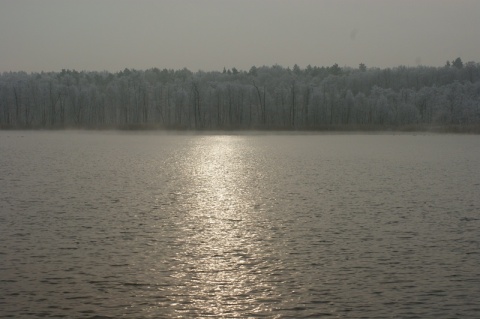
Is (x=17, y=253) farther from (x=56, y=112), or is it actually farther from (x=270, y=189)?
(x=56, y=112)

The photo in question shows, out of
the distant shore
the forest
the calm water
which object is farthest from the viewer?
the forest

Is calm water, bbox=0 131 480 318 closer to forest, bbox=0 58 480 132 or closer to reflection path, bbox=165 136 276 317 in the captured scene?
reflection path, bbox=165 136 276 317

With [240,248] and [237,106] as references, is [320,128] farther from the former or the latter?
[240,248]

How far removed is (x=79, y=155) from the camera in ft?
145

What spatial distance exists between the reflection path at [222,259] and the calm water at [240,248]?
4 centimetres

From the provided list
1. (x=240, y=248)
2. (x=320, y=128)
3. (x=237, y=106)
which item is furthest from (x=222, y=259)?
(x=237, y=106)

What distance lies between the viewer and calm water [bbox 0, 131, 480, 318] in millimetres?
9469

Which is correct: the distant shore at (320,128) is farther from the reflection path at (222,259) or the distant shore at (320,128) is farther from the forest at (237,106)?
the reflection path at (222,259)

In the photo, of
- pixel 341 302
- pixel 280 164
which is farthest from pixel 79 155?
pixel 341 302

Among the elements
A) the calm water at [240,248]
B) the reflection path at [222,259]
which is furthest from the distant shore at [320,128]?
the reflection path at [222,259]

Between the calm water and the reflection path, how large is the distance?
4 cm

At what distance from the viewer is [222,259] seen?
12375mm

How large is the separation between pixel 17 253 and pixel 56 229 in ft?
9.07

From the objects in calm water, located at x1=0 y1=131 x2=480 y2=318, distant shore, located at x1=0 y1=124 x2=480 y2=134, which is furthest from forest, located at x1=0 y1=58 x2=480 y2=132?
calm water, located at x1=0 y1=131 x2=480 y2=318
